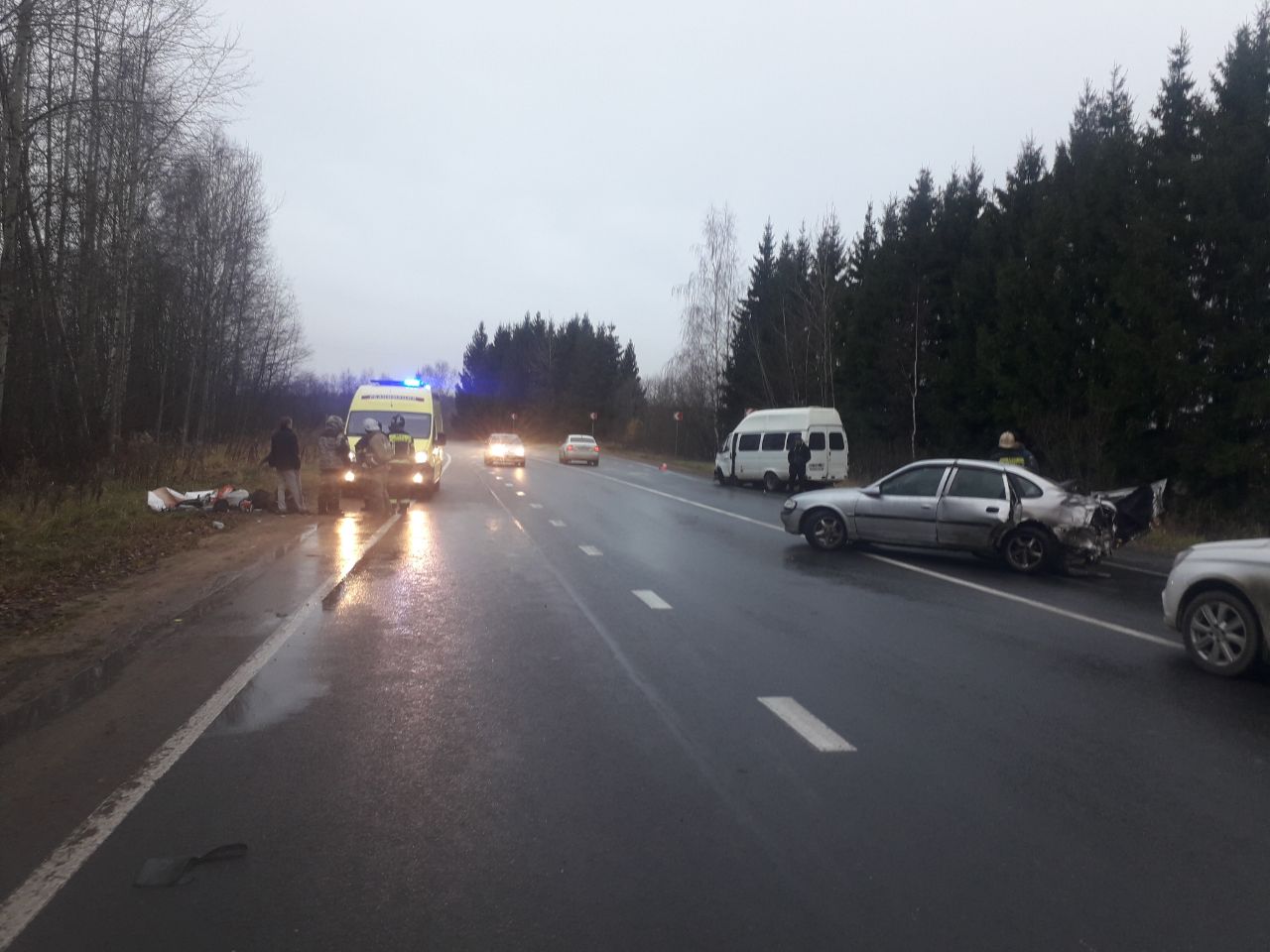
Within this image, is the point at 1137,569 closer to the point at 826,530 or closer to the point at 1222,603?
the point at 826,530

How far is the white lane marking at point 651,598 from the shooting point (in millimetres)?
10977

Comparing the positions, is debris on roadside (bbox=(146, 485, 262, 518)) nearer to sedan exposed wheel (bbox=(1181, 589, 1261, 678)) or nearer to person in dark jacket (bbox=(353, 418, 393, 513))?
person in dark jacket (bbox=(353, 418, 393, 513))

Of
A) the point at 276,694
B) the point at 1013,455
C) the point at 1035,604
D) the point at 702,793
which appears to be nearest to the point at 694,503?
the point at 1013,455

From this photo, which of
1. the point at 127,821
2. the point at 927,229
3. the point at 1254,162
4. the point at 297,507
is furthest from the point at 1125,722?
the point at 927,229

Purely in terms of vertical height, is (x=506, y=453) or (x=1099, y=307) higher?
(x=1099, y=307)

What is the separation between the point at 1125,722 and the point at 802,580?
627 centimetres

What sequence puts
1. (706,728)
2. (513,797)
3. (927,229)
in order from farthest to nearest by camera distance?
(927,229)
(706,728)
(513,797)

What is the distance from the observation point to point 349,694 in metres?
7.13

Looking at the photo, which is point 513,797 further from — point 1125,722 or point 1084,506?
point 1084,506

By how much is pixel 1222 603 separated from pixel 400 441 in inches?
735

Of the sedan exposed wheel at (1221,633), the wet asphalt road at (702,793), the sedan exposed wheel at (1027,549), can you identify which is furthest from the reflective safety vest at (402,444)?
the sedan exposed wheel at (1221,633)

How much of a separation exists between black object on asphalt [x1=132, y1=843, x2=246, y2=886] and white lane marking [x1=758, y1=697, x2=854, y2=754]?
3.09 metres

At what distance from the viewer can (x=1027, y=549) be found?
44.9 ft

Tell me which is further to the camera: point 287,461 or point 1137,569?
point 287,461
